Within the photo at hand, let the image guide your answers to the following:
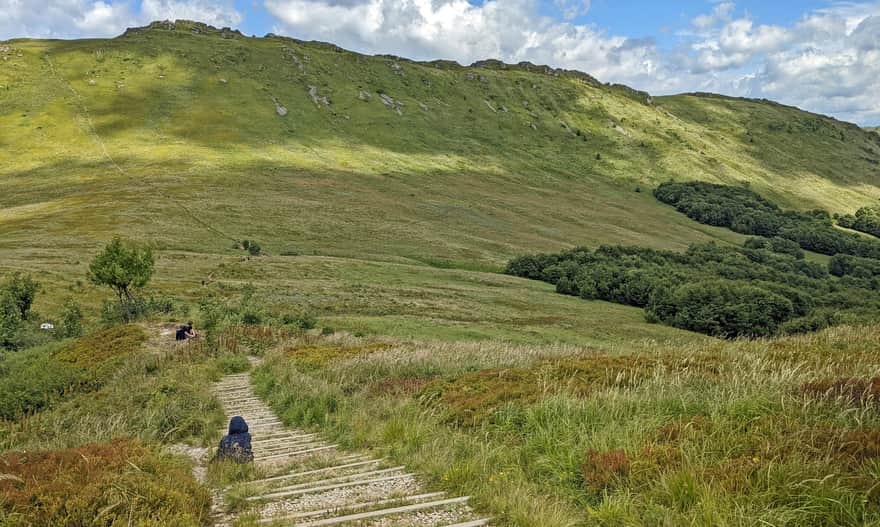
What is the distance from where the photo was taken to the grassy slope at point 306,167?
7744cm

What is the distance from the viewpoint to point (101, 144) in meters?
116

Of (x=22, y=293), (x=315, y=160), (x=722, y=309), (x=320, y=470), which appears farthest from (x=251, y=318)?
(x=315, y=160)

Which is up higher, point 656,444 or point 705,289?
point 656,444

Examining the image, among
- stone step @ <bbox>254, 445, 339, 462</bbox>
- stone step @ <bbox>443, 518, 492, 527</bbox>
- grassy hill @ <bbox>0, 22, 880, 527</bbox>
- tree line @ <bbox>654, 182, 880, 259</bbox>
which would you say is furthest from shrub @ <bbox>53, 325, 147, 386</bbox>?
tree line @ <bbox>654, 182, 880, 259</bbox>

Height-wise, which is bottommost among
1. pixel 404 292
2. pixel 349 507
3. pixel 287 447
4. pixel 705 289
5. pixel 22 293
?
pixel 705 289

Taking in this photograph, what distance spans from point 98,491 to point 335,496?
3037 mm

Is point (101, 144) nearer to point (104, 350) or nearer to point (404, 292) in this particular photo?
point (404, 292)

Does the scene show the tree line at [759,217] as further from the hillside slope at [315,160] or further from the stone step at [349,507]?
the stone step at [349,507]

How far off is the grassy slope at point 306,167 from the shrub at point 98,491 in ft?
130

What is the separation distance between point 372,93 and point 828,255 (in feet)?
443

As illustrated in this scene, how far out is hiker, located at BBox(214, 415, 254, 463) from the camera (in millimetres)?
9703

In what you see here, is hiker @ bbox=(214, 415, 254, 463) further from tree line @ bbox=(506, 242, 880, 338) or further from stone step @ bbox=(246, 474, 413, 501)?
tree line @ bbox=(506, 242, 880, 338)

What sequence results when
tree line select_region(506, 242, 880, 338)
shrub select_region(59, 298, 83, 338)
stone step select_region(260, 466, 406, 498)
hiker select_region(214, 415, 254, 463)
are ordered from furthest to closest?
1. tree line select_region(506, 242, 880, 338)
2. shrub select_region(59, 298, 83, 338)
3. hiker select_region(214, 415, 254, 463)
4. stone step select_region(260, 466, 406, 498)

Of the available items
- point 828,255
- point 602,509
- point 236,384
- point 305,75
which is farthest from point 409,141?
point 602,509
